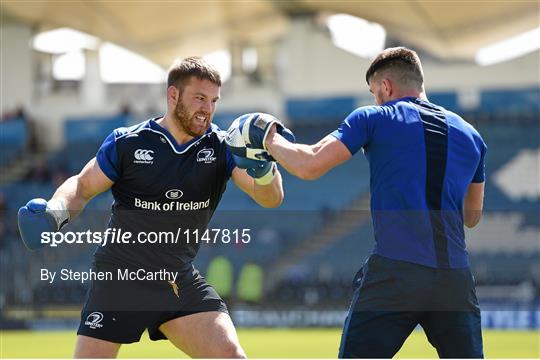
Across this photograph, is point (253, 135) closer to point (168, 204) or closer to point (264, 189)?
point (264, 189)

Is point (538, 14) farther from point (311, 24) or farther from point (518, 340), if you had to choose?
point (518, 340)

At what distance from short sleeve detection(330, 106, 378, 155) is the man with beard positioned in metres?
1.08

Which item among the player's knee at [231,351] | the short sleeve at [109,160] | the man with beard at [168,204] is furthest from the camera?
the short sleeve at [109,160]

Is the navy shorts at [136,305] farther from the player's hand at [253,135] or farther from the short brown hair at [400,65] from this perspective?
the short brown hair at [400,65]

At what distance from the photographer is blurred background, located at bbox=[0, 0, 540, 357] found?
94.9 ft

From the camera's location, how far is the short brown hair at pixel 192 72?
22.7 feet

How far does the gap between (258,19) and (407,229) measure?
32.1 metres

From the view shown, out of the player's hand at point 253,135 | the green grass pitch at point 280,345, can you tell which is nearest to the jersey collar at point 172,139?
the player's hand at point 253,135

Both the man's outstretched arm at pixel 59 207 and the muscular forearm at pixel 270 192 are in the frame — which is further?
the muscular forearm at pixel 270 192

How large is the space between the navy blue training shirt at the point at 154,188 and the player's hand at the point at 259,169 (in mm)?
510

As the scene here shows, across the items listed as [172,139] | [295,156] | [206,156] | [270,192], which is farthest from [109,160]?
[295,156]

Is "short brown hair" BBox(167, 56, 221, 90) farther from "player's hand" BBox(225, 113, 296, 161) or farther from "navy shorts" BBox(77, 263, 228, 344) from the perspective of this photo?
"navy shorts" BBox(77, 263, 228, 344)

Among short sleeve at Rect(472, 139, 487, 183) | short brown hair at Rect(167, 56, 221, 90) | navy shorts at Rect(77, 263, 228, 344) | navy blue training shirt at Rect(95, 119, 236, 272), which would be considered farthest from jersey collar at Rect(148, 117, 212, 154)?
short sleeve at Rect(472, 139, 487, 183)

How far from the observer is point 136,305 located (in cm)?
680
